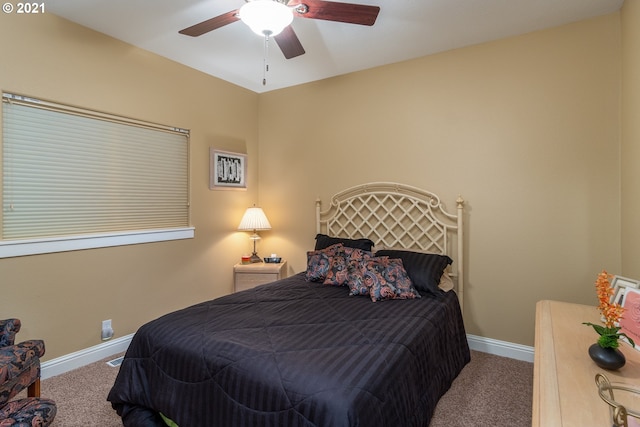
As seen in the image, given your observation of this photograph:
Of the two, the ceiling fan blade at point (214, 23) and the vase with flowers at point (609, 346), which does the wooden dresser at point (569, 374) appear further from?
the ceiling fan blade at point (214, 23)

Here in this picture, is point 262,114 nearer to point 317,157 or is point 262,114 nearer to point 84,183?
point 317,157

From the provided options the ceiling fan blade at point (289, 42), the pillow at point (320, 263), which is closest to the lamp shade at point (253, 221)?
the pillow at point (320, 263)

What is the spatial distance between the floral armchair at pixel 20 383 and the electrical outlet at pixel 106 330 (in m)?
0.83

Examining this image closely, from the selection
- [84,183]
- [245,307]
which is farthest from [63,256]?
[245,307]

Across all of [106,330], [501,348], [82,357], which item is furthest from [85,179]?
[501,348]

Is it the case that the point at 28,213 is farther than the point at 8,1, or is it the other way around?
the point at 28,213

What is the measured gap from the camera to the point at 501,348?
114 inches

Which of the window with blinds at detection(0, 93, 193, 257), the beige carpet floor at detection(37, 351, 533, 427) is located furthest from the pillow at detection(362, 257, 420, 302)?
the window with blinds at detection(0, 93, 193, 257)

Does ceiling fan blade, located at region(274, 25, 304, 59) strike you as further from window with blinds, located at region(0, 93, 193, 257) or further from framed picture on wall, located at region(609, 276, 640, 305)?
framed picture on wall, located at region(609, 276, 640, 305)

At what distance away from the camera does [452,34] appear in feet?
9.14

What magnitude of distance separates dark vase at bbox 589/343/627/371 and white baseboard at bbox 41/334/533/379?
1.80 meters

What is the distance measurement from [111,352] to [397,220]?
2.89 meters

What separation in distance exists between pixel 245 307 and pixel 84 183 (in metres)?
1.75

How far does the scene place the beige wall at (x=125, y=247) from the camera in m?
2.44
